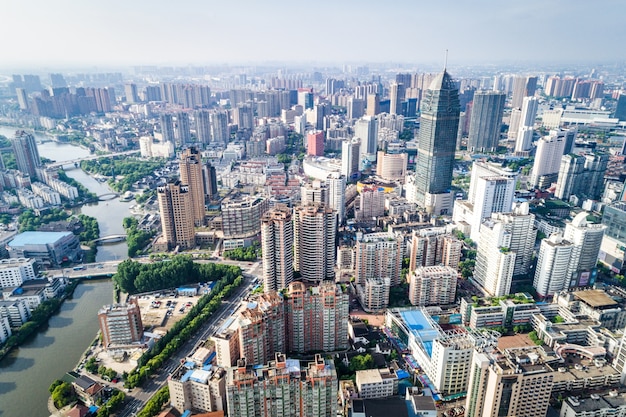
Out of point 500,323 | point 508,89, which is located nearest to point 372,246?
point 500,323

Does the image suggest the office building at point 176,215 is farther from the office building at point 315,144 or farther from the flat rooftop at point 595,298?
the office building at point 315,144

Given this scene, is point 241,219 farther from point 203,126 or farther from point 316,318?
point 203,126

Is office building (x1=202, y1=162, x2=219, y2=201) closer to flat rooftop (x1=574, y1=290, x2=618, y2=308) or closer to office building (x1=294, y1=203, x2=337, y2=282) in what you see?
office building (x1=294, y1=203, x2=337, y2=282)

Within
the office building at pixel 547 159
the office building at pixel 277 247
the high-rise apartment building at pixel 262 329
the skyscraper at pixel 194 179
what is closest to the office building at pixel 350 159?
the skyscraper at pixel 194 179

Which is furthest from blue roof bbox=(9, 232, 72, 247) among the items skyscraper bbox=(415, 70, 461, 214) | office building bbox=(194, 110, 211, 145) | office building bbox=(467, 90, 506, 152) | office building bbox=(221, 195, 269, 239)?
office building bbox=(467, 90, 506, 152)

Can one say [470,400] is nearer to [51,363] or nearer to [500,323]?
[500,323]

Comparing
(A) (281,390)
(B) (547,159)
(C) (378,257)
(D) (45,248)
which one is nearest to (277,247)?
(C) (378,257)
